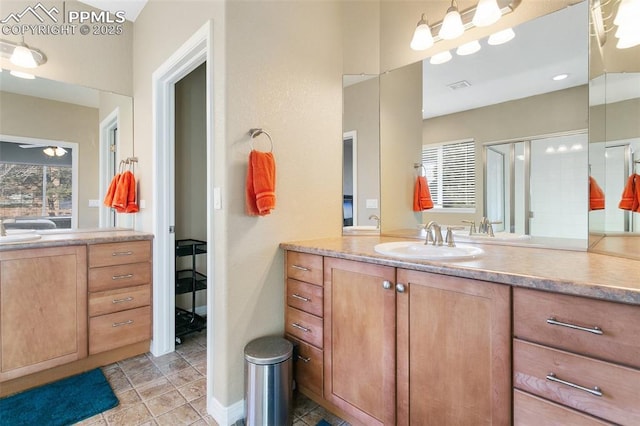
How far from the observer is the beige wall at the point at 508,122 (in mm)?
1489

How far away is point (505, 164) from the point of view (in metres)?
1.69

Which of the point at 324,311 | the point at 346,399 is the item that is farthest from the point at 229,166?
the point at 346,399

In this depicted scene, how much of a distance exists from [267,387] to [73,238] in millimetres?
1663

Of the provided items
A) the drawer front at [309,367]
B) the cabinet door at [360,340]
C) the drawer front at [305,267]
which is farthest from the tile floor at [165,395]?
the drawer front at [305,267]

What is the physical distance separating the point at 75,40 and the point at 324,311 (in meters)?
2.84

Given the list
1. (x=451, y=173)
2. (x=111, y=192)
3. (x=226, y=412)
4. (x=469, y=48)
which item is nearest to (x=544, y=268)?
(x=451, y=173)

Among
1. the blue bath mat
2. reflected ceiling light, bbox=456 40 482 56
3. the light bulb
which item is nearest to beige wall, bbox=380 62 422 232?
reflected ceiling light, bbox=456 40 482 56

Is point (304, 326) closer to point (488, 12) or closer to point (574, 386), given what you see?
point (574, 386)

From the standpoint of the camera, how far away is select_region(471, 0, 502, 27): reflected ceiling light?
159 centimetres

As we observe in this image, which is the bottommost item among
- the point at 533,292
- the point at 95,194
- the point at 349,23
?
the point at 533,292

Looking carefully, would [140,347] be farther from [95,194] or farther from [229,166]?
[229,166]

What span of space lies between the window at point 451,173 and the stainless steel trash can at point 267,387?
4.26ft

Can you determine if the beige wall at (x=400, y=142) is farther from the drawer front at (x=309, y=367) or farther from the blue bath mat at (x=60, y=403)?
the blue bath mat at (x=60, y=403)

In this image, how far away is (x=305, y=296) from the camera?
1.70 meters
